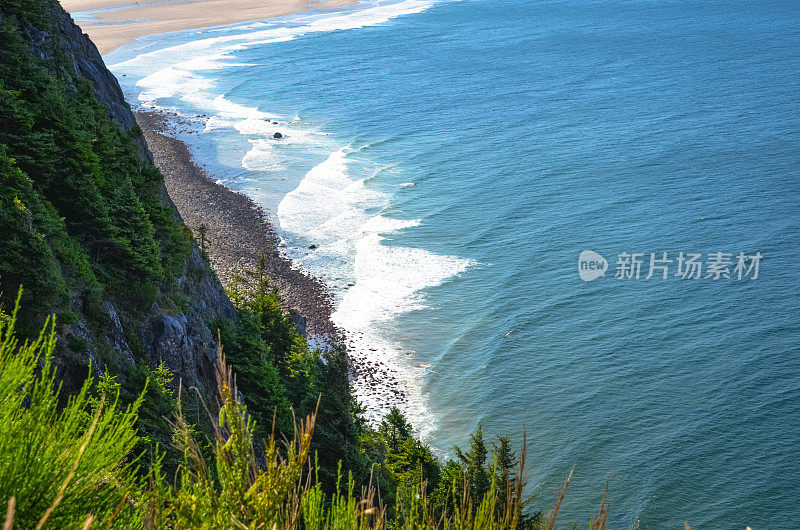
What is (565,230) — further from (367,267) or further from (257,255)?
(257,255)

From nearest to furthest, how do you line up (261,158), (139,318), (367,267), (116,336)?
(116,336) → (139,318) → (367,267) → (261,158)

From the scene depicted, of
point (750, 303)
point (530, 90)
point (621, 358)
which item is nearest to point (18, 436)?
point (621, 358)


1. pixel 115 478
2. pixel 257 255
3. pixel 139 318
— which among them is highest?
pixel 115 478

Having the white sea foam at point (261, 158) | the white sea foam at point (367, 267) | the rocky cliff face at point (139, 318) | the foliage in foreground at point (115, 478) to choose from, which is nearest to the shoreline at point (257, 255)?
the white sea foam at point (367, 267)

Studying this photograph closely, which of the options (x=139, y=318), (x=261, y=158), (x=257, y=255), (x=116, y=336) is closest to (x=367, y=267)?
(x=257, y=255)

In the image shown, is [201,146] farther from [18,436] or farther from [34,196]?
[18,436]

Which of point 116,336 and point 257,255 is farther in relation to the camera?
point 257,255

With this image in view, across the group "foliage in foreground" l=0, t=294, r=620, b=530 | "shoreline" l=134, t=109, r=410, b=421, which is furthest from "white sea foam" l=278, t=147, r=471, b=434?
"foliage in foreground" l=0, t=294, r=620, b=530
